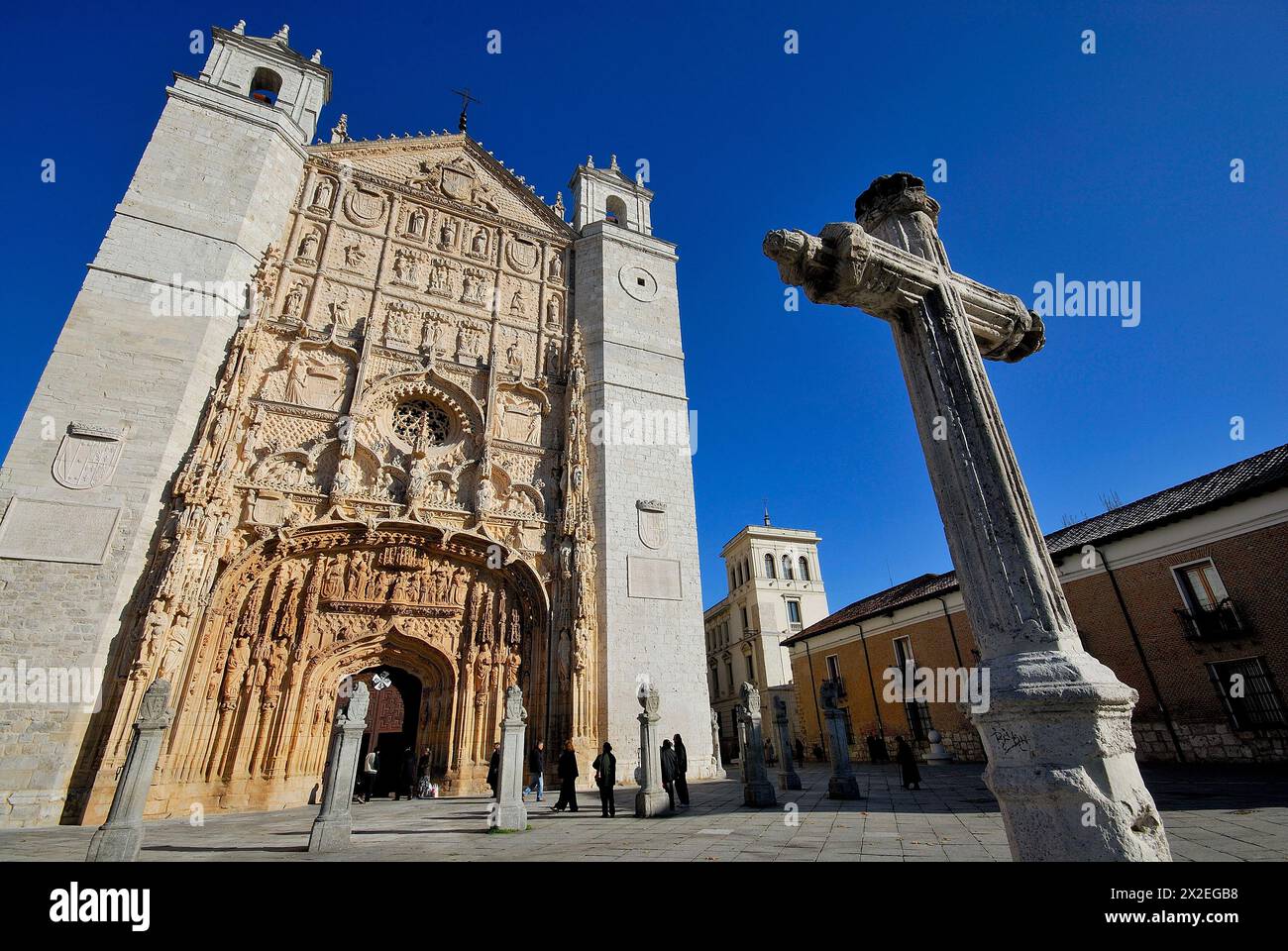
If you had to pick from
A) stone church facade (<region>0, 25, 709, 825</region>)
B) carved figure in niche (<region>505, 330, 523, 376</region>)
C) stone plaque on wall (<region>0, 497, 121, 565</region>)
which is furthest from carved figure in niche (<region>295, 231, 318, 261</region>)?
stone plaque on wall (<region>0, 497, 121, 565</region>)

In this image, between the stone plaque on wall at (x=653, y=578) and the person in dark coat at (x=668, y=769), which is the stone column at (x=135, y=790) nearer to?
the person in dark coat at (x=668, y=769)

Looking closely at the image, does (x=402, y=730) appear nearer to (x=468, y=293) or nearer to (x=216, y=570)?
(x=216, y=570)

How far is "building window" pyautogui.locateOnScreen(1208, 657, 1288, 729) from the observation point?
1151cm

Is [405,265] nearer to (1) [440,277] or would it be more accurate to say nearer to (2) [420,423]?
(1) [440,277]

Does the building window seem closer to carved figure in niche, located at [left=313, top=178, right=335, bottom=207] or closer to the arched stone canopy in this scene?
the arched stone canopy

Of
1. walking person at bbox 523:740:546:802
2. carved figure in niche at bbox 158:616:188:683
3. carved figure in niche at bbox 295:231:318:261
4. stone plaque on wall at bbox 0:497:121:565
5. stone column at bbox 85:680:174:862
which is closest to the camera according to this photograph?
stone column at bbox 85:680:174:862

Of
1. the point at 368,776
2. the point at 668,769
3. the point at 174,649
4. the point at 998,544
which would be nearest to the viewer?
the point at 998,544

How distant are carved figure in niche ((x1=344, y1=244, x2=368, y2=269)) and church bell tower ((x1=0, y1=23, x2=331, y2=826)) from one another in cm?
178

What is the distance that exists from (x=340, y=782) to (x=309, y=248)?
1490cm

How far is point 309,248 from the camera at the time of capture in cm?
1591

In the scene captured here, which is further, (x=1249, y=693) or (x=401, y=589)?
(x=401, y=589)

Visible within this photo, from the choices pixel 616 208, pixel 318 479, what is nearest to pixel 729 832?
pixel 318 479

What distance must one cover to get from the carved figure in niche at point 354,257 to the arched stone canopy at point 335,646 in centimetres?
824
